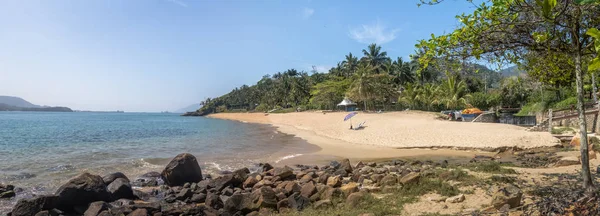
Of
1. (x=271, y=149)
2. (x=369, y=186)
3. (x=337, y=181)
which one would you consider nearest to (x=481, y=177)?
(x=369, y=186)

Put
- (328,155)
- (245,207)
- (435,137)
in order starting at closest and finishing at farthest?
(245,207) < (328,155) < (435,137)

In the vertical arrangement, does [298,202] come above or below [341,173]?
below

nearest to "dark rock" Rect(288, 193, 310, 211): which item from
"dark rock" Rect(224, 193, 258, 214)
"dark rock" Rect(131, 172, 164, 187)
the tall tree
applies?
"dark rock" Rect(224, 193, 258, 214)

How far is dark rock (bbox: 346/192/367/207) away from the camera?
7.91 meters

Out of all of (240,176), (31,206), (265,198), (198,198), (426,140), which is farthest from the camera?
(426,140)

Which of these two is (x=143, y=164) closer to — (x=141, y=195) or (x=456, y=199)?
(x=141, y=195)

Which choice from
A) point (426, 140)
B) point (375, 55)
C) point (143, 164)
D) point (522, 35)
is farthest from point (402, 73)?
point (522, 35)

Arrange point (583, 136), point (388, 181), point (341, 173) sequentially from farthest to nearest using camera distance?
point (341, 173)
point (388, 181)
point (583, 136)

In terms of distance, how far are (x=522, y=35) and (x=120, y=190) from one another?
431 inches

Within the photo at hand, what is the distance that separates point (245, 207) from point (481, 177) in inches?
273

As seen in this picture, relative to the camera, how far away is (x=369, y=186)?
10023 millimetres

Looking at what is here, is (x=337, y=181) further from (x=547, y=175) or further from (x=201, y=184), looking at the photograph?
(x=547, y=175)

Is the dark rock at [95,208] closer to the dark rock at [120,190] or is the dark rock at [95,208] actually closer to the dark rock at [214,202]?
the dark rock at [120,190]

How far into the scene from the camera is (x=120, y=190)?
1010 centimetres
